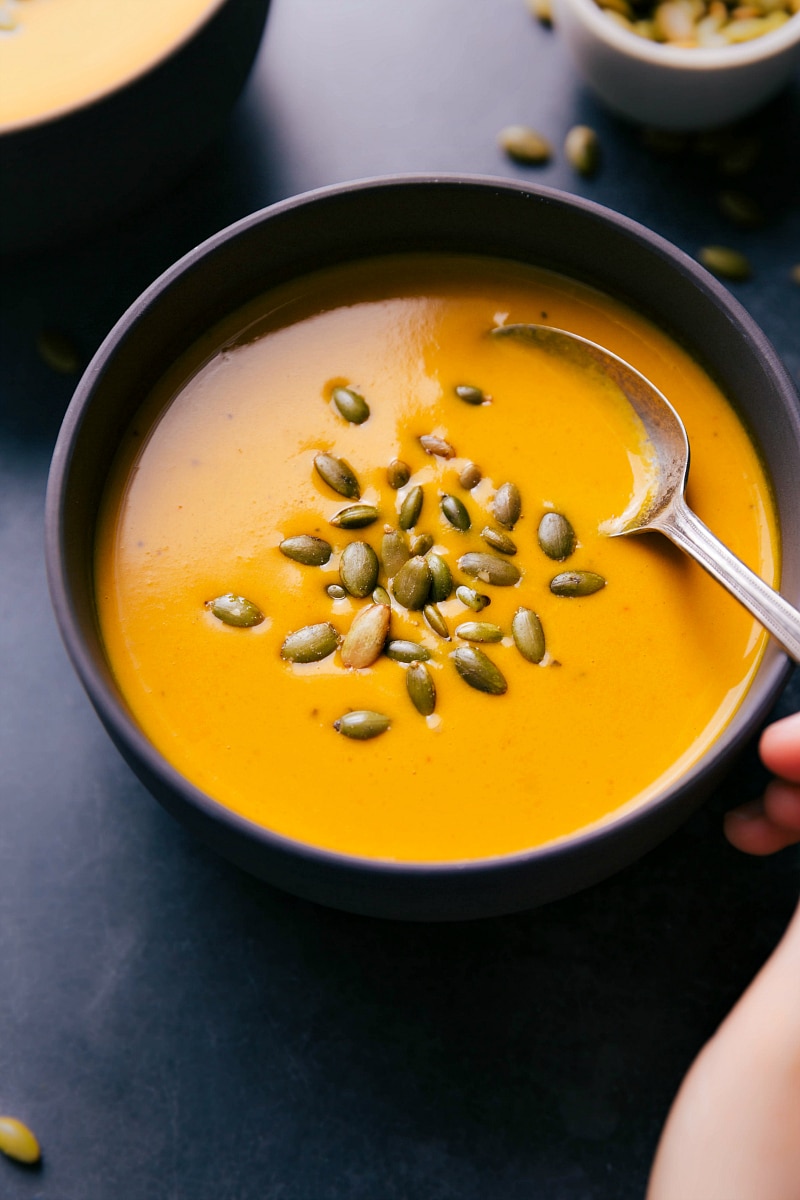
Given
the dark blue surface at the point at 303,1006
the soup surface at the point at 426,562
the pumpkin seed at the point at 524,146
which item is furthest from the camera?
the pumpkin seed at the point at 524,146

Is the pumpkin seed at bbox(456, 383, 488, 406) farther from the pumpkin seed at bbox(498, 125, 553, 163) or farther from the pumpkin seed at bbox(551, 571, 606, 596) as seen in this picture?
the pumpkin seed at bbox(498, 125, 553, 163)


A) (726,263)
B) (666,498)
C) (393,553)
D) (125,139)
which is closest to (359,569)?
(393,553)

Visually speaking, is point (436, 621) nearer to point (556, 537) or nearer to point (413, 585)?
point (413, 585)

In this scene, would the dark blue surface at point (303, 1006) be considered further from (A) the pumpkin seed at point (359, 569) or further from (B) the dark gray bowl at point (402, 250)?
(A) the pumpkin seed at point (359, 569)

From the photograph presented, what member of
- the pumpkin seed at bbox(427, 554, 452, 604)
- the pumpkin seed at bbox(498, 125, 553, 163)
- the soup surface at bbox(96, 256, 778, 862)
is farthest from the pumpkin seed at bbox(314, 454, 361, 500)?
the pumpkin seed at bbox(498, 125, 553, 163)

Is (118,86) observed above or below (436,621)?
above

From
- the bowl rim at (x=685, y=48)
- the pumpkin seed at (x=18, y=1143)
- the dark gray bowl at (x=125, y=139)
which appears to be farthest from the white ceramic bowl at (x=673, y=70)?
the pumpkin seed at (x=18, y=1143)
